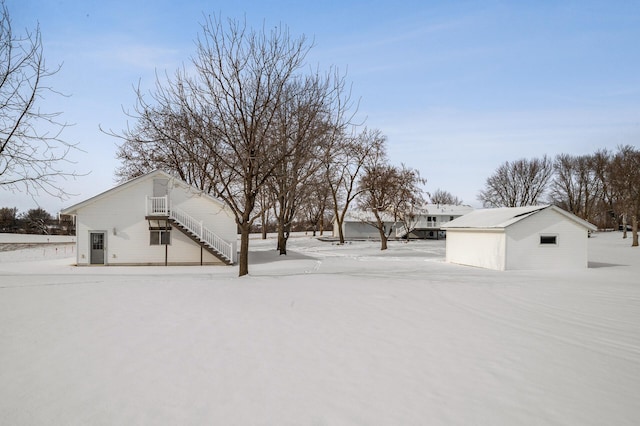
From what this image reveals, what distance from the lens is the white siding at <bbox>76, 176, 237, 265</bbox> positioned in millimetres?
23422

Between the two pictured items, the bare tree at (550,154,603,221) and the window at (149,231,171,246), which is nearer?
the window at (149,231,171,246)

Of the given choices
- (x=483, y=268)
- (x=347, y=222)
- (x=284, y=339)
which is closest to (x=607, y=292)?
(x=483, y=268)

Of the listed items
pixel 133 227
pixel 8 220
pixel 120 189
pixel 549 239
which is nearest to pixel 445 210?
pixel 549 239

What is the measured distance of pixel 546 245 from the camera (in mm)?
22844

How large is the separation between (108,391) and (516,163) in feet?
253

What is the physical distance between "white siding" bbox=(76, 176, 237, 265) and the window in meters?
0.19

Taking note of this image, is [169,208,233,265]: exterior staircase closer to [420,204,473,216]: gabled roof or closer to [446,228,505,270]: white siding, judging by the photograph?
[446,228,505,270]: white siding

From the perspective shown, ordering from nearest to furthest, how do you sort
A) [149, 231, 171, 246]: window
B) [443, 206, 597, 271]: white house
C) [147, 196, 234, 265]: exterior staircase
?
[443, 206, 597, 271]: white house, [147, 196, 234, 265]: exterior staircase, [149, 231, 171, 246]: window

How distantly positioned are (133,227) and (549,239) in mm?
24339

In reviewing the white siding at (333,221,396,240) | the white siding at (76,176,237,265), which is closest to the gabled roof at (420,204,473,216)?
the white siding at (333,221,396,240)

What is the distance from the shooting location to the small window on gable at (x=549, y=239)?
22938 millimetres

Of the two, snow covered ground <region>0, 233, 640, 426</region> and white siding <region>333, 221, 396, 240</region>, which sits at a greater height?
white siding <region>333, 221, 396, 240</region>

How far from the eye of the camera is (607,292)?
14414 millimetres

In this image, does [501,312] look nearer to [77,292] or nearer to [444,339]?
[444,339]
